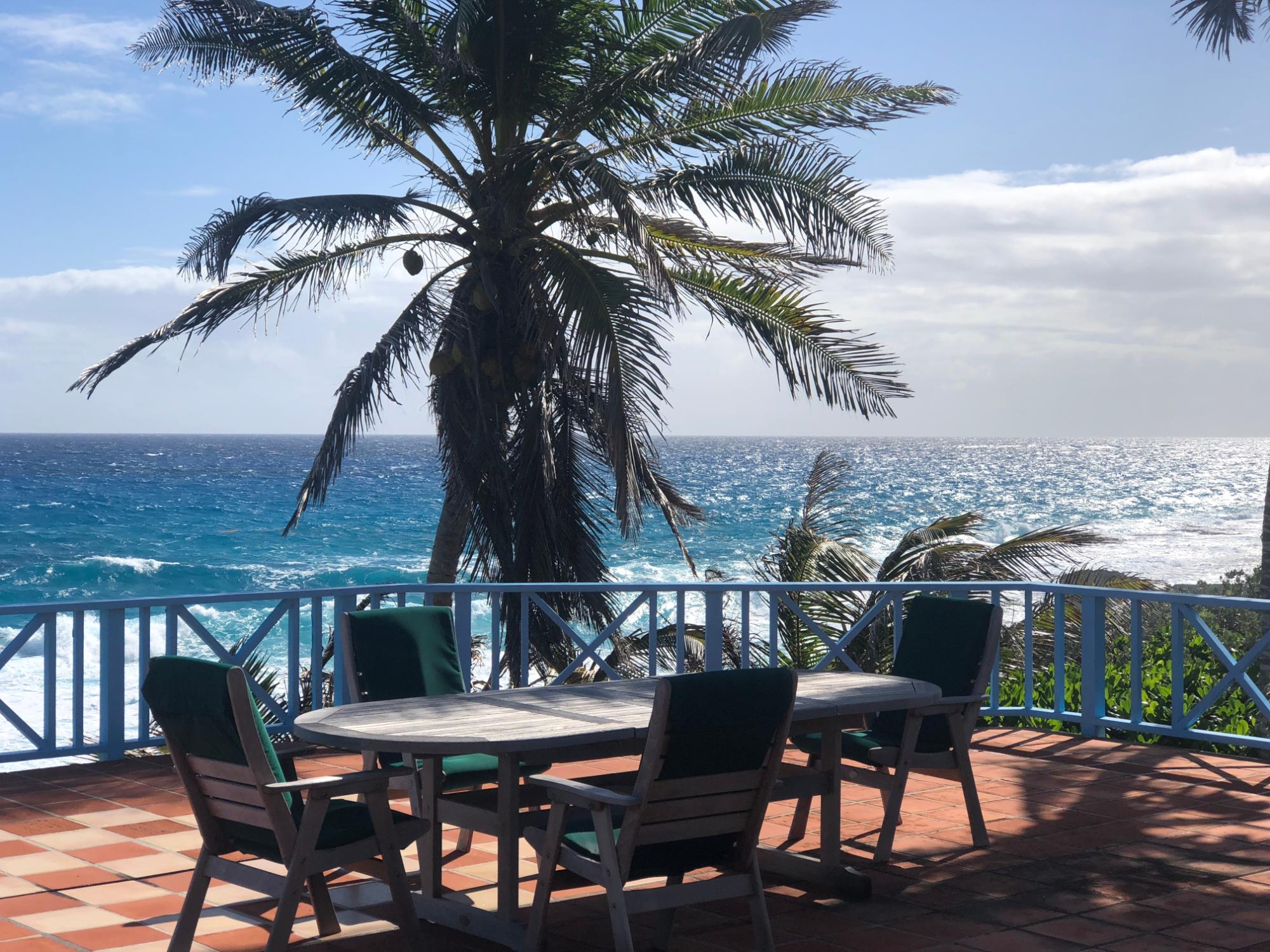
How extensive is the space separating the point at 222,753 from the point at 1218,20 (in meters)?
9.62

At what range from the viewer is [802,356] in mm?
8664

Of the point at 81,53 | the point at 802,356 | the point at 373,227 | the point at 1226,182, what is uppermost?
the point at 81,53

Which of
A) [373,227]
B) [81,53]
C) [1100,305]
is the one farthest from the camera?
[1100,305]

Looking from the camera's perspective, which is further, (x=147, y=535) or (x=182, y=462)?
(x=182, y=462)

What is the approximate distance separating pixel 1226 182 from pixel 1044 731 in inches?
410

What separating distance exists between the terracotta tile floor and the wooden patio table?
114mm

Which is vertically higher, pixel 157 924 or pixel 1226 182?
pixel 1226 182

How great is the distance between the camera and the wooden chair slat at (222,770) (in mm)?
3395

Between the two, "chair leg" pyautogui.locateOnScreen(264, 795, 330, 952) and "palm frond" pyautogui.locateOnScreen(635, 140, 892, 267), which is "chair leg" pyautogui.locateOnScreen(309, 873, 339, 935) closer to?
"chair leg" pyautogui.locateOnScreen(264, 795, 330, 952)

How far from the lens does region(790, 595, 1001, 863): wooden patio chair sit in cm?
469

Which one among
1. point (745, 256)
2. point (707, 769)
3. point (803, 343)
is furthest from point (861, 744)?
point (745, 256)

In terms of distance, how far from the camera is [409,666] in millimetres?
4914

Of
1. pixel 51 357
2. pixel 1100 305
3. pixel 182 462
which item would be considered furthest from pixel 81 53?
pixel 182 462

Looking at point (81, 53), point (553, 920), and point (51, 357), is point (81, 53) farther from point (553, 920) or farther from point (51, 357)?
point (51, 357)
